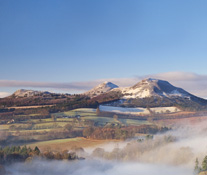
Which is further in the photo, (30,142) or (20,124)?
(20,124)

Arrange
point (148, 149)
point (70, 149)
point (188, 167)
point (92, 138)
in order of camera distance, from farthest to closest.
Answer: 1. point (92, 138)
2. point (148, 149)
3. point (70, 149)
4. point (188, 167)

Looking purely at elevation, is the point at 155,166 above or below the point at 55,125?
below

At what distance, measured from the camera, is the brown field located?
14859 cm

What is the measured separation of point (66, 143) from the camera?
159750mm

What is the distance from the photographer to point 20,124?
19450cm

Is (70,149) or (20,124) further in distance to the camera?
(20,124)

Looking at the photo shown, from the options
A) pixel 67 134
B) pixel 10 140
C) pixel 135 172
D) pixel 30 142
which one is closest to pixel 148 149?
pixel 135 172

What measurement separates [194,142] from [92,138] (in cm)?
5984

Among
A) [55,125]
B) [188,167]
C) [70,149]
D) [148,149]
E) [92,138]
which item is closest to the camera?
[188,167]

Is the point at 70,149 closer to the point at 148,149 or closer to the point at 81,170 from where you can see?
the point at 81,170

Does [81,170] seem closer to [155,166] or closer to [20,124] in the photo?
[155,166]

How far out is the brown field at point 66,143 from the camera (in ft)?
487

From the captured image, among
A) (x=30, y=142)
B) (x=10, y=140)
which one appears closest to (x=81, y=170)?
(x=30, y=142)

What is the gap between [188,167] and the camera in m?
134
